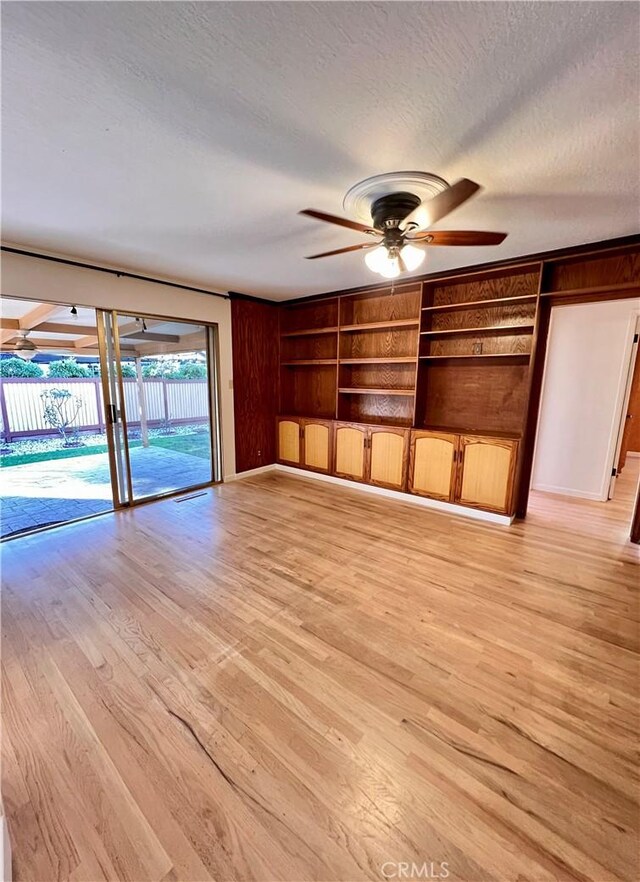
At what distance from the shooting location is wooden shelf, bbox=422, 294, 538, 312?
10.9ft

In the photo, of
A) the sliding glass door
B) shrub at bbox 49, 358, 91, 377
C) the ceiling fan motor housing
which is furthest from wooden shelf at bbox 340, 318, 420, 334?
shrub at bbox 49, 358, 91, 377

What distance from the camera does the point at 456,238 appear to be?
6.73 ft

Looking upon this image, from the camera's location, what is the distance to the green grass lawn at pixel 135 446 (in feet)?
20.4

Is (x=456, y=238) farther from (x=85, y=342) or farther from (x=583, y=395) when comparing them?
(x=85, y=342)

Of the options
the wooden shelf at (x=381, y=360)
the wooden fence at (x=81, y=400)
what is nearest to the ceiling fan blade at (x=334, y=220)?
the wooden shelf at (x=381, y=360)

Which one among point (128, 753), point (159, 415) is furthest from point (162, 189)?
point (159, 415)

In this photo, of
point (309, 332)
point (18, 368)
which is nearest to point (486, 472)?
point (309, 332)

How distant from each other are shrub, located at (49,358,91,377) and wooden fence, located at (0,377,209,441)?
0.91 feet

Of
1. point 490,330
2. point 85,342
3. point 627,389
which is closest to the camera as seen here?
point 490,330

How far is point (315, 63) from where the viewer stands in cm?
119

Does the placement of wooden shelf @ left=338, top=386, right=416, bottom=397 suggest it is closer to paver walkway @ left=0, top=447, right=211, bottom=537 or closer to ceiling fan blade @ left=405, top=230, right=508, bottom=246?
ceiling fan blade @ left=405, top=230, right=508, bottom=246

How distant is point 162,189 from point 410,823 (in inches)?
121

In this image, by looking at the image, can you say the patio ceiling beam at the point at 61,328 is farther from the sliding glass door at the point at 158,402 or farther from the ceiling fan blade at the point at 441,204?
the ceiling fan blade at the point at 441,204

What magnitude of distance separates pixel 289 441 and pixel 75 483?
3.00 m
